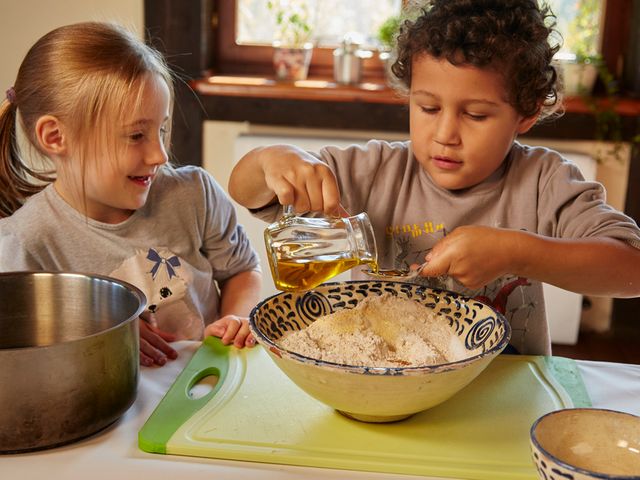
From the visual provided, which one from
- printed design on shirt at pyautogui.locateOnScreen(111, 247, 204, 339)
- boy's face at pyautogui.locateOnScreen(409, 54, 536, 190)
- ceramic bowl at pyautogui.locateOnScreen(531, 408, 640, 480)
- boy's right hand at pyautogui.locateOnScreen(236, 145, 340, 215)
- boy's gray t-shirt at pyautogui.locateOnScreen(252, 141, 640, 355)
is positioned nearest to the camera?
ceramic bowl at pyautogui.locateOnScreen(531, 408, 640, 480)

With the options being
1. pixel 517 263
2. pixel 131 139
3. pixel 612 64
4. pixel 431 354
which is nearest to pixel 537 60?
pixel 517 263

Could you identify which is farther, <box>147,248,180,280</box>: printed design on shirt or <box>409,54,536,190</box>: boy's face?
<box>147,248,180,280</box>: printed design on shirt

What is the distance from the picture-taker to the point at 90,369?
33.8 inches

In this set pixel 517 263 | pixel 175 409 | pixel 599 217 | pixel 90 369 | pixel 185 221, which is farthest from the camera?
pixel 185 221

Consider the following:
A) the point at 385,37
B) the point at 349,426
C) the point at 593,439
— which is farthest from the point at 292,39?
the point at 593,439

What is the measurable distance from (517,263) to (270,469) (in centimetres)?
46

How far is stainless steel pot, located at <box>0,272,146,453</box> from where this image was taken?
82 cm

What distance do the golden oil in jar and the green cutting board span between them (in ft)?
0.46

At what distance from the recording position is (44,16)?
2.88 metres

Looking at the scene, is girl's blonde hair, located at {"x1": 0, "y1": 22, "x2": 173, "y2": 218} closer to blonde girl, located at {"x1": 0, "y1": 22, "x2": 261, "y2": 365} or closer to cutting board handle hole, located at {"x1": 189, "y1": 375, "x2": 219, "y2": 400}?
blonde girl, located at {"x1": 0, "y1": 22, "x2": 261, "y2": 365}

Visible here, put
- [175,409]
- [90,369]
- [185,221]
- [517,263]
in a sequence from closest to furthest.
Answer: [90,369] < [175,409] < [517,263] < [185,221]

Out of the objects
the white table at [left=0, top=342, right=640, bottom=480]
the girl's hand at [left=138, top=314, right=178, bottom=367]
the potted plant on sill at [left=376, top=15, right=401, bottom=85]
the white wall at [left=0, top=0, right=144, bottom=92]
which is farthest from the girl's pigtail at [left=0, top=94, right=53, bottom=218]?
the potted plant on sill at [left=376, top=15, right=401, bottom=85]

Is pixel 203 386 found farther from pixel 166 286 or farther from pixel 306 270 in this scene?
pixel 166 286

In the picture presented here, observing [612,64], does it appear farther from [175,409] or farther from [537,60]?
[175,409]
